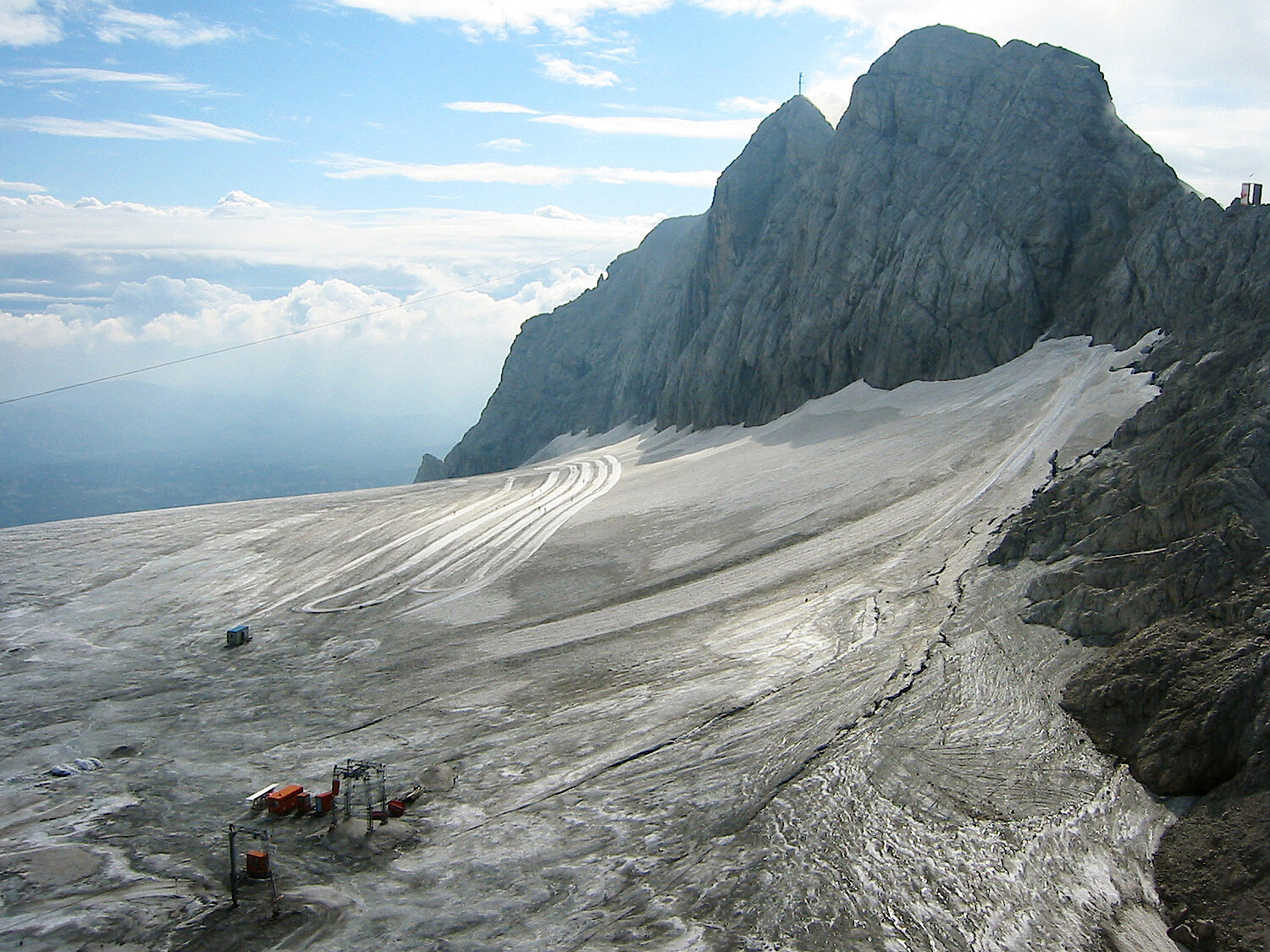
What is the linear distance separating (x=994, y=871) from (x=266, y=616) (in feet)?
82.2

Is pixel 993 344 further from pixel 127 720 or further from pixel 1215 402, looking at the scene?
pixel 127 720

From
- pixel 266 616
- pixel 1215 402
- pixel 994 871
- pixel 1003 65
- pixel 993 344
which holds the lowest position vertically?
pixel 994 871

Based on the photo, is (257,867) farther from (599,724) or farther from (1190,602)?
(1190,602)

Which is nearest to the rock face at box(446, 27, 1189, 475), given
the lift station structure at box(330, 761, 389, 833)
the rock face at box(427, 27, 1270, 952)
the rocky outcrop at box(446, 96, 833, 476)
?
the rock face at box(427, 27, 1270, 952)

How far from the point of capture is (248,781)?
65.9 feet

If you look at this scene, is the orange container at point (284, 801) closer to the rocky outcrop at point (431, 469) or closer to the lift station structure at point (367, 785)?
the lift station structure at point (367, 785)

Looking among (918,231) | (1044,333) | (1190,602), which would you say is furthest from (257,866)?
(918,231)

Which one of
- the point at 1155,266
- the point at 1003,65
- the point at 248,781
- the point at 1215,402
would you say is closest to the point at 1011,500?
the point at 1215,402

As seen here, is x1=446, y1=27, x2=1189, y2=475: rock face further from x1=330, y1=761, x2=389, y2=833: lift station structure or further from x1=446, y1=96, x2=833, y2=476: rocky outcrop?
x1=330, y1=761, x2=389, y2=833: lift station structure

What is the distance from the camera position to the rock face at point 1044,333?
17.8 meters

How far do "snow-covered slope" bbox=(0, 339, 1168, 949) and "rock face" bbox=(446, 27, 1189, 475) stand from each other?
10792 millimetres

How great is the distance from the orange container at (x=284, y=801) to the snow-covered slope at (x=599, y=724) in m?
0.30

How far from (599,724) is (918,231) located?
4514 centimetres

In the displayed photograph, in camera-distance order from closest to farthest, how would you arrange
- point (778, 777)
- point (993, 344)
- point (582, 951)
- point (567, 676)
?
1. point (582, 951)
2. point (778, 777)
3. point (567, 676)
4. point (993, 344)
